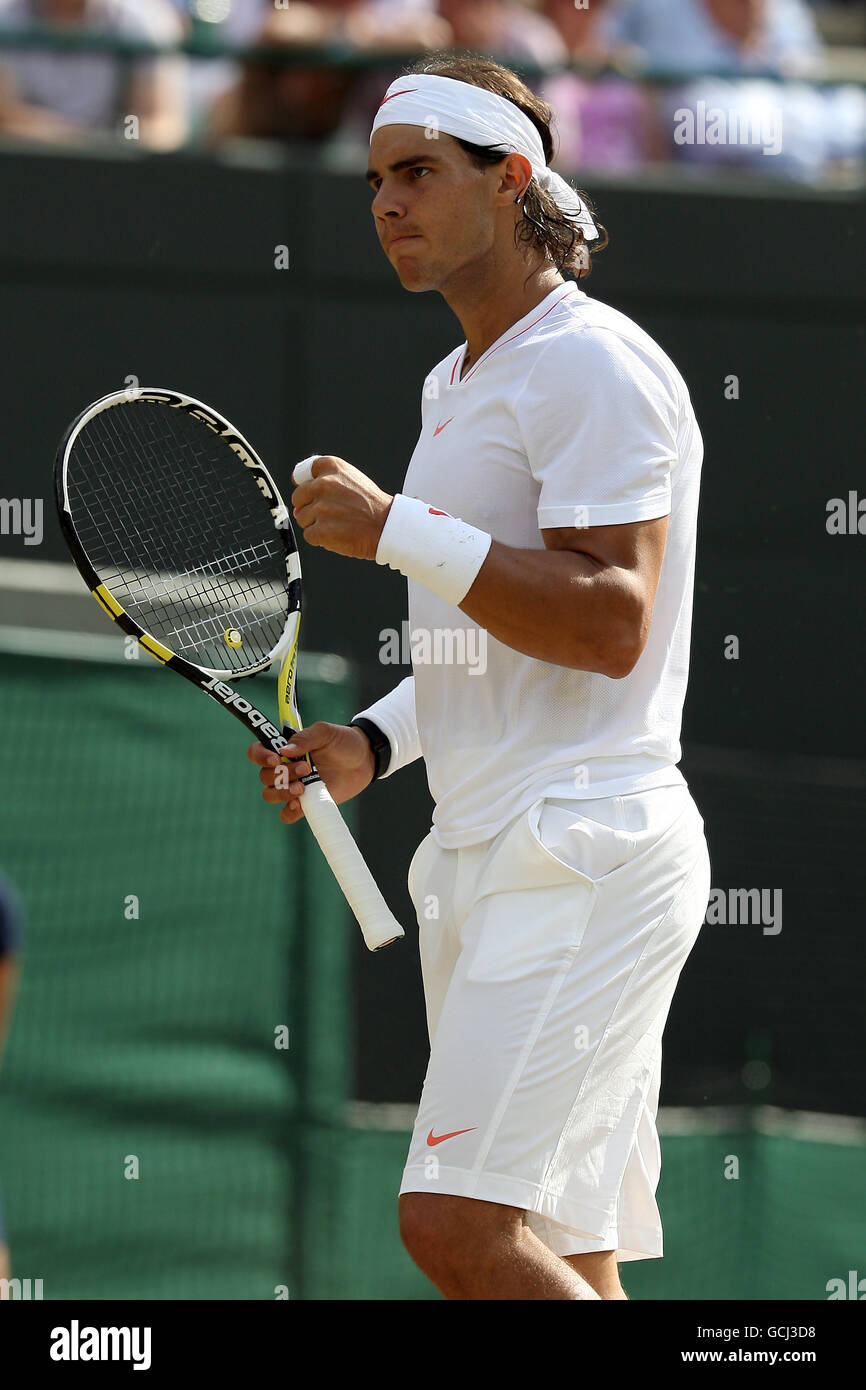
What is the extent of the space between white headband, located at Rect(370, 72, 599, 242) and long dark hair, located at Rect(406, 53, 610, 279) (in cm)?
2

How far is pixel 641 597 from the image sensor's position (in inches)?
94.7

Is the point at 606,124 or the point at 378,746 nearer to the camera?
the point at 378,746

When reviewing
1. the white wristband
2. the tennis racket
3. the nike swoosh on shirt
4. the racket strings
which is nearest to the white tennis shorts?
the nike swoosh on shirt

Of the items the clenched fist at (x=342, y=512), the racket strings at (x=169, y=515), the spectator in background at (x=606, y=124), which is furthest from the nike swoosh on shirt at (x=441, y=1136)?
the spectator in background at (x=606, y=124)

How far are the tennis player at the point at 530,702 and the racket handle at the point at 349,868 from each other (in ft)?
0.13

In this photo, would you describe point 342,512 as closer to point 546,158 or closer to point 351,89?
point 546,158

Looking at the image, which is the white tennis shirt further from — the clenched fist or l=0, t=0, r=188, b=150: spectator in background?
l=0, t=0, r=188, b=150: spectator in background

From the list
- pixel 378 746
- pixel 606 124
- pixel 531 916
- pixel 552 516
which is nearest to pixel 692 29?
pixel 606 124
